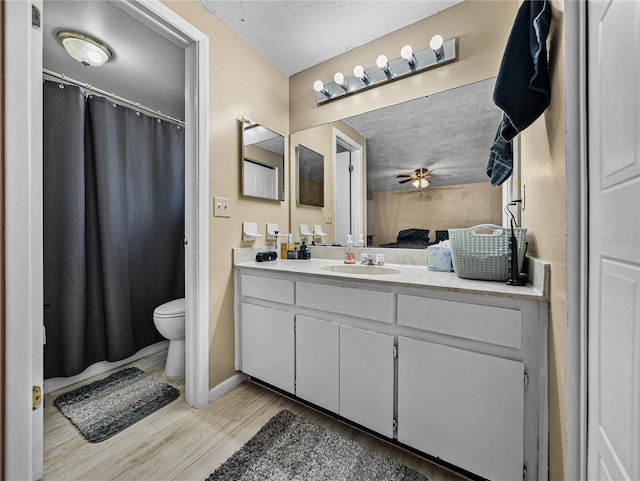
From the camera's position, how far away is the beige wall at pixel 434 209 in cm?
149

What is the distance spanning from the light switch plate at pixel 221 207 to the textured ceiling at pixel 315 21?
3.57 ft

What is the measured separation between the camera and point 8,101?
3.03 feet

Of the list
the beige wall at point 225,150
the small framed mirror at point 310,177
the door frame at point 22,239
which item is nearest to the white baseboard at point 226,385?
the beige wall at point 225,150

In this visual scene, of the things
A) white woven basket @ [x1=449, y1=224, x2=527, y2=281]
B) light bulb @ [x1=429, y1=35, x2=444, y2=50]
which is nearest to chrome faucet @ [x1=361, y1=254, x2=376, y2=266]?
white woven basket @ [x1=449, y1=224, x2=527, y2=281]

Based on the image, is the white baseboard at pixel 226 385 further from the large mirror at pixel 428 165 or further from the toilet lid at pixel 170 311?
the large mirror at pixel 428 165

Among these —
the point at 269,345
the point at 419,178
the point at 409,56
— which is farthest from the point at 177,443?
the point at 409,56

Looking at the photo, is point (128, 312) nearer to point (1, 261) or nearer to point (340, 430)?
point (1, 261)

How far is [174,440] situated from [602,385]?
1624mm

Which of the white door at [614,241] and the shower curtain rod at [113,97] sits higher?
the shower curtain rod at [113,97]

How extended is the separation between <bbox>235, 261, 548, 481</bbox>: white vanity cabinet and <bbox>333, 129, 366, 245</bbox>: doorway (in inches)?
25.5

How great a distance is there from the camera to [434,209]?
162 cm

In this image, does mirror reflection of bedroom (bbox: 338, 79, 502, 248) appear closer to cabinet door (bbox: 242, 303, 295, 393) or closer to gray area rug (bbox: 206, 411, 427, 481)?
cabinet door (bbox: 242, 303, 295, 393)

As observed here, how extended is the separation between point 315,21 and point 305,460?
2.32 metres

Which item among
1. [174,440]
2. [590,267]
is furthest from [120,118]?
[590,267]
